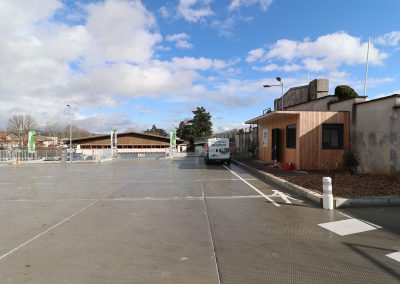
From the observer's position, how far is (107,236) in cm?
604

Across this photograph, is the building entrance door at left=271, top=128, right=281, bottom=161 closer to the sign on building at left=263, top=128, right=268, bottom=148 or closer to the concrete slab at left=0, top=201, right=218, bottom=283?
the sign on building at left=263, top=128, right=268, bottom=148

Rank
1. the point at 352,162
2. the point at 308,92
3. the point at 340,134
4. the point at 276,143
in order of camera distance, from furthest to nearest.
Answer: the point at 308,92 → the point at 276,143 → the point at 340,134 → the point at 352,162

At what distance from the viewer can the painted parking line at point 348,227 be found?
616cm

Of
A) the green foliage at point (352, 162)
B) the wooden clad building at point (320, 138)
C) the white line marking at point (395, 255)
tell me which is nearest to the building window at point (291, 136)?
the wooden clad building at point (320, 138)

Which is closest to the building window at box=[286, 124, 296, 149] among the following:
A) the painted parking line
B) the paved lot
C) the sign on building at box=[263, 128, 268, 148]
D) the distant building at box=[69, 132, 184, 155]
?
the sign on building at box=[263, 128, 268, 148]

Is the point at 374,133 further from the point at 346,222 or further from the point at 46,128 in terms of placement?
the point at 46,128

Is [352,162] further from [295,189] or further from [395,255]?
[395,255]

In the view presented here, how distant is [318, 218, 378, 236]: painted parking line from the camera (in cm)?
616

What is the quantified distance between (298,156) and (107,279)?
14.5 m

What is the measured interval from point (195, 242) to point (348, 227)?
A: 10.6 ft

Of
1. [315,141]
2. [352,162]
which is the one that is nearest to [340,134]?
[315,141]

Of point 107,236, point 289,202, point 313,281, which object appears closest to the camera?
point 313,281

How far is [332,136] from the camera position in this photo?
56.7 feet

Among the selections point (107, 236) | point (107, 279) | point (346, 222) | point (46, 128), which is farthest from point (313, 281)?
point (46, 128)
